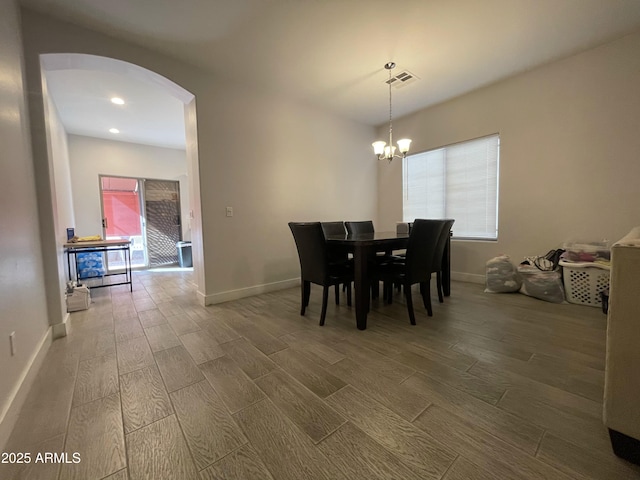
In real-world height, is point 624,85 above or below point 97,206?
above

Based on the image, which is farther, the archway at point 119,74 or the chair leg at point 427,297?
the chair leg at point 427,297

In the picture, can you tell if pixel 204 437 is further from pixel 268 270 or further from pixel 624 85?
pixel 624 85

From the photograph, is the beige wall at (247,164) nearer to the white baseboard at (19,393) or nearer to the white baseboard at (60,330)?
the white baseboard at (60,330)

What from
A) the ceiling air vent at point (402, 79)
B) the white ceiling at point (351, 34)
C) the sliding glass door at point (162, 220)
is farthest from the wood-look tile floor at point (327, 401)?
the sliding glass door at point (162, 220)

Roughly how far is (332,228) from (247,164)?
1.37 m

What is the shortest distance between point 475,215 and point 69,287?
540 centimetres

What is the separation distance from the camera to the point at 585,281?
2.54 metres

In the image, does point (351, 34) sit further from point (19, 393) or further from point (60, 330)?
point (60, 330)

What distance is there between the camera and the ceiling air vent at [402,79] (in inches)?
120

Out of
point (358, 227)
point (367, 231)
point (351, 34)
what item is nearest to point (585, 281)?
point (367, 231)

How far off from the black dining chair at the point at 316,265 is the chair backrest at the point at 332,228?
0.71 m

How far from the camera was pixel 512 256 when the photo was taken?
3309mm

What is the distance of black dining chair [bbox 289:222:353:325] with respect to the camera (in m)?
2.20

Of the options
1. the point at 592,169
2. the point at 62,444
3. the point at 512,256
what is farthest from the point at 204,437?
the point at 592,169
